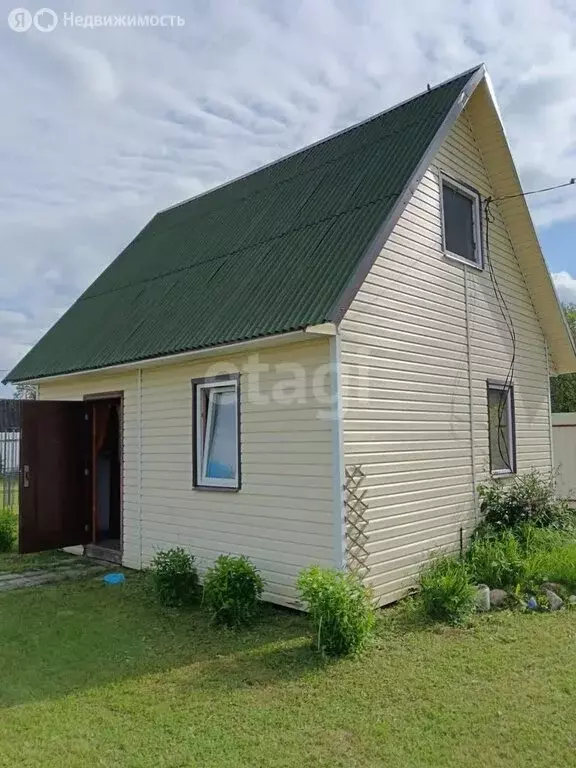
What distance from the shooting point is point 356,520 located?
253 inches

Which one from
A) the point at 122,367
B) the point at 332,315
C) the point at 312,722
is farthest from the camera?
the point at 122,367

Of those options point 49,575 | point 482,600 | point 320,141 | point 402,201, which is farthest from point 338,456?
point 320,141

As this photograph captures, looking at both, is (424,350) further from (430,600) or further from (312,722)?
(312,722)

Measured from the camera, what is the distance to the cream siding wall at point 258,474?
651 cm

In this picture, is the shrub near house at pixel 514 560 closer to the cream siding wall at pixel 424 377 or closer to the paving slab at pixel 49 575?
the cream siding wall at pixel 424 377

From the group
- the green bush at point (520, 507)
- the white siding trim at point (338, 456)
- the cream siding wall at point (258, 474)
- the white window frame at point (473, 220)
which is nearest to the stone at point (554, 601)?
the green bush at point (520, 507)

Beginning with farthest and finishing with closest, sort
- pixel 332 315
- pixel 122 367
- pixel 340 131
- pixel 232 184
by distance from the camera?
pixel 232 184 < pixel 340 131 < pixel 122 367 < pixel 332 315

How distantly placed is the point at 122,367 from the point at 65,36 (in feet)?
14.4

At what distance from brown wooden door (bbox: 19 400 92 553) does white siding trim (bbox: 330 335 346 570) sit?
5.61 metres

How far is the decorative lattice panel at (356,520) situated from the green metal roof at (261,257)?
67.1 inches

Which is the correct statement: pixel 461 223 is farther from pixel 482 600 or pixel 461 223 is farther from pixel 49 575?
pixel 49 575

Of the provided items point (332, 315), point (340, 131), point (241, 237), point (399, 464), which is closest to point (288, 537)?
point (399, 464)

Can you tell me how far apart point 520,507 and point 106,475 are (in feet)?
23.5

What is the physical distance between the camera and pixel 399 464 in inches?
284
